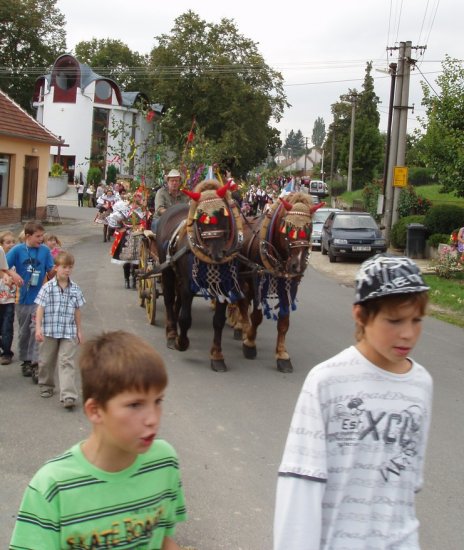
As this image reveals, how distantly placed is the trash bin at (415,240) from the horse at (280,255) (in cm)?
1645

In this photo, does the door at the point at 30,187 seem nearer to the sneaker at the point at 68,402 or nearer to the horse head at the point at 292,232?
the horse head at the point at 292,232

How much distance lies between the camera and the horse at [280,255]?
8.77 metres

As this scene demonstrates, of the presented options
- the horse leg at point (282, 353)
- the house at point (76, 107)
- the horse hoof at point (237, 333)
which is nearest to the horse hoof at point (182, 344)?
the horse leg at point (282, 353)

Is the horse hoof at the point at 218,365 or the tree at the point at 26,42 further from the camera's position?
the tree at the point at 26,42

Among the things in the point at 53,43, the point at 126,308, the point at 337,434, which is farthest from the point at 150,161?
the point at 53,43

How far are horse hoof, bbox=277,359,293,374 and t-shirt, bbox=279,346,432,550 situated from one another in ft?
22.0

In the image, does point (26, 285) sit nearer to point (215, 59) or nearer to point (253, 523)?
point (253, 523)

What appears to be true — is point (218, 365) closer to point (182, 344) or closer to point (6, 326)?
point (182, 344)

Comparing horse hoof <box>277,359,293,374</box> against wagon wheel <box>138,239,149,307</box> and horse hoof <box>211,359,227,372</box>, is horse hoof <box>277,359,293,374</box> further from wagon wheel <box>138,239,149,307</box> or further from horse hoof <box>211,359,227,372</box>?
wagon wheel <box>138,239,149,307</box>

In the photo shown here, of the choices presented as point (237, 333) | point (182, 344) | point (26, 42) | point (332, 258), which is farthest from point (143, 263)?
point (26, 42)

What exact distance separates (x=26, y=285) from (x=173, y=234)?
8.11ft

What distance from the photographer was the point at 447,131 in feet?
72.1

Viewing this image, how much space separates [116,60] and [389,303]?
81.6 m

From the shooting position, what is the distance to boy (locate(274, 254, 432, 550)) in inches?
94.3
